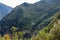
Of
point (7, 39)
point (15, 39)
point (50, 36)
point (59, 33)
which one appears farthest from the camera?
point (7, 39)

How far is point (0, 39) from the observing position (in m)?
70.1

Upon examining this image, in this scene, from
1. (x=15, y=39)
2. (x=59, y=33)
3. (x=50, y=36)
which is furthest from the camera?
(x=15, y=39)

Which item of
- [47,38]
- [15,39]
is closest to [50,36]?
[47,38]

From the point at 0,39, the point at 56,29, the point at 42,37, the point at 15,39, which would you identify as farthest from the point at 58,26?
the point at 0,39

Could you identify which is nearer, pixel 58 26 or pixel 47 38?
pixel 58 26

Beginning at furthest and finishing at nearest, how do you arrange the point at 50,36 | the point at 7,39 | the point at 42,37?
the point at 7,39, the point at 42,37, the point at 50,36

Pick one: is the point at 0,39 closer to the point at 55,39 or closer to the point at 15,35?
the point at 15,35

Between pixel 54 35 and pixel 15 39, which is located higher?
pixel 54 35

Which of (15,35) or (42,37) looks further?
(15,35)

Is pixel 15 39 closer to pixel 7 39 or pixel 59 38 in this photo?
pixel 7 39

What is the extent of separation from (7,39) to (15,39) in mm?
6989

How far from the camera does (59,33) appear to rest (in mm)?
37719

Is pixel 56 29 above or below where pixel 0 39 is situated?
above

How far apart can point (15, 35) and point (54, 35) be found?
30.0 metres
